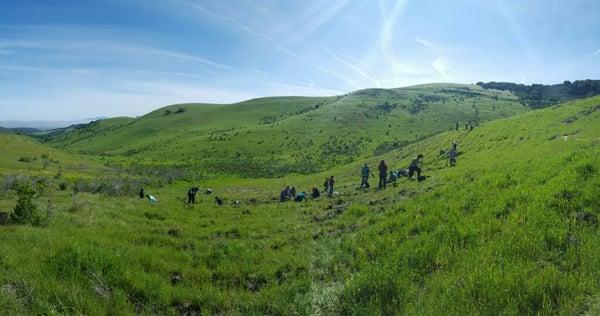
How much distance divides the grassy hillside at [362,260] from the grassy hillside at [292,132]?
5239cm

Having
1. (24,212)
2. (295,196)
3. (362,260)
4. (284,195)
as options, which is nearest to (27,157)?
(284,195)

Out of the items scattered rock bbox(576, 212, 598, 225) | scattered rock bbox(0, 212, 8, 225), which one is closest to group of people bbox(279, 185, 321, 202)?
scattered rock bbox(0, 212, 8, 225)

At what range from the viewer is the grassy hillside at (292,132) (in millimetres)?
82062

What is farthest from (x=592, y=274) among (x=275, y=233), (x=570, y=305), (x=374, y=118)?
(x=374, y=118)

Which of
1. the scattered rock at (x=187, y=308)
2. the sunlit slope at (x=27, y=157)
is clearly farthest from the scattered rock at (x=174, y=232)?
the sunlit slope at (x=27, y=157)

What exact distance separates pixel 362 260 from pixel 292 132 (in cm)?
9933

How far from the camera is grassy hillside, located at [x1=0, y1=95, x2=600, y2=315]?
6.11m

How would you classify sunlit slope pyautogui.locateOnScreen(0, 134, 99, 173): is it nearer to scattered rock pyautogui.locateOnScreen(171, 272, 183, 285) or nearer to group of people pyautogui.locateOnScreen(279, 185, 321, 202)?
group of people pyautogui.locateOnScreen(279, 185, 321, 202)

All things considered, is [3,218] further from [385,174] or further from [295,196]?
[385,174]

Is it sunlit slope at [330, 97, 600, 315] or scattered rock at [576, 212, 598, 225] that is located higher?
scattered rock at [576, 212, 598, 225]

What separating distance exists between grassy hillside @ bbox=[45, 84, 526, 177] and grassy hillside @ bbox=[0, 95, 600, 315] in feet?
172

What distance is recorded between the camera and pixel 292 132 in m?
108

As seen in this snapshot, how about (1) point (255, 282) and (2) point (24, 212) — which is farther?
(2) point (24, 212)

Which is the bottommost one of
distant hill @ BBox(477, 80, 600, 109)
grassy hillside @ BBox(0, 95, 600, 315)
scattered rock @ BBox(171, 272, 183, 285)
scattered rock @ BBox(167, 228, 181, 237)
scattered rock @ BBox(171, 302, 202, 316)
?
scattered rock @ BBox(167, 228, 181, 237)
